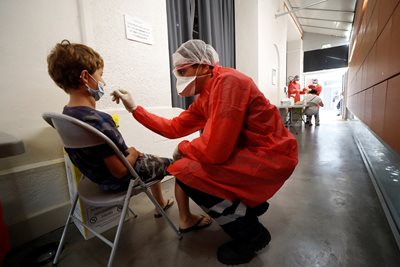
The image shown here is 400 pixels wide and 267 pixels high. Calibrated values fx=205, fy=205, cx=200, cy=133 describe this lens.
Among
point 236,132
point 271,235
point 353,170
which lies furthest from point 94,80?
point 353,170

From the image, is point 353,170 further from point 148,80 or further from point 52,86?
point 52,86

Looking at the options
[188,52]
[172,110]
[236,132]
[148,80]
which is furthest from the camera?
[172,110]

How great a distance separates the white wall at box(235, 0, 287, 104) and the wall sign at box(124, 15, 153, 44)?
2550 millimetres

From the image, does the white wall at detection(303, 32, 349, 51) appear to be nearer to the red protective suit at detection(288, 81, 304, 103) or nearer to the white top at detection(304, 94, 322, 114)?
the red protective suit at detection(288, 81, 304, 103)

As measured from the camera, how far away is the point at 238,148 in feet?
3.17

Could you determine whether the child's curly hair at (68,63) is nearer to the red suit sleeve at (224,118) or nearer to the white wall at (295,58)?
the red suit sleeve at (224,118)

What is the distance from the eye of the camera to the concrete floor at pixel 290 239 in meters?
0.98

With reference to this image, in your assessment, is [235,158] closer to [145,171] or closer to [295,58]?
[145,171]

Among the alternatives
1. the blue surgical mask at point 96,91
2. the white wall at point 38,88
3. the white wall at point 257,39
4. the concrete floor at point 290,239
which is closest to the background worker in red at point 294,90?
the white wall at point 257,39

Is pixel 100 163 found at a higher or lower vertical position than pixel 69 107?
lower

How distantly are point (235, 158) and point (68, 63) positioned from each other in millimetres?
843

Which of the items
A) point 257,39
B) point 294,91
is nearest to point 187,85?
point 257,39

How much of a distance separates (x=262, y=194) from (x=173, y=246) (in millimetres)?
565

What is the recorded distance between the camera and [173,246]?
3.62 ft
